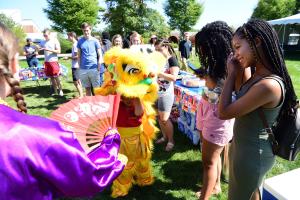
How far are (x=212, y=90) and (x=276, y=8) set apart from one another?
134ft

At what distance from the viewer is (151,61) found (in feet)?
8.99

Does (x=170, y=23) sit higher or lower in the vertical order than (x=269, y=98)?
higher

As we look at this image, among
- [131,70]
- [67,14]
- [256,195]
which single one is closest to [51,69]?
[131,70]

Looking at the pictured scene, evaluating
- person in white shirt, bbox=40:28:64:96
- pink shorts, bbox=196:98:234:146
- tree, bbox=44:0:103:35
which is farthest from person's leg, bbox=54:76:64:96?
tree, bbox=44:0:103:35

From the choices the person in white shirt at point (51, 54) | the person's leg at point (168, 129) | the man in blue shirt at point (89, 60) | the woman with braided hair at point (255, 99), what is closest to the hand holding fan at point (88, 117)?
the woman with braided hair at point (255, 99)

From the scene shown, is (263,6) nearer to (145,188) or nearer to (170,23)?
(170,23)

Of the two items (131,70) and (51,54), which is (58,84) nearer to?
(51,54)

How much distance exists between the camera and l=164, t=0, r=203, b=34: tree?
147ft

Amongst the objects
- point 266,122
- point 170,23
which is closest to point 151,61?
point 266,122

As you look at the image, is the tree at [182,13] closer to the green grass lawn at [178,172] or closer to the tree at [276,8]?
the tree at [276,8]

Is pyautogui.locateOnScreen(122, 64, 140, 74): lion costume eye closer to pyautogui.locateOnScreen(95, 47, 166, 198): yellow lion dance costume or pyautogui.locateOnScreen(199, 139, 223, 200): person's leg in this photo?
pyautogui.locateOnScreen(95, 47, 166, 198): yellow lion dance costume

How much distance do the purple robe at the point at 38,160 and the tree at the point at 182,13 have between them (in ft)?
148

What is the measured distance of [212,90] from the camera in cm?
239

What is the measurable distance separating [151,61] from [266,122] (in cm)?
141
